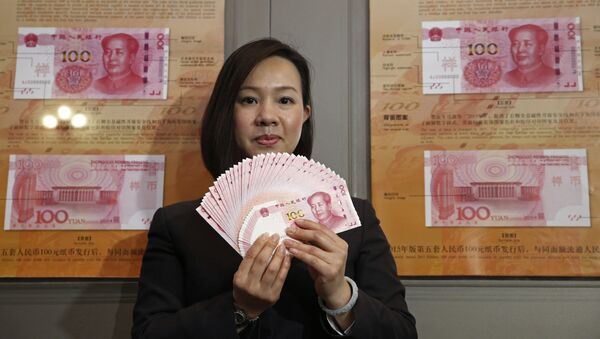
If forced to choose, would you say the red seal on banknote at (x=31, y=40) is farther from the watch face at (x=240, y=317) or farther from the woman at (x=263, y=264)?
the watch face at (x=240, y=317)

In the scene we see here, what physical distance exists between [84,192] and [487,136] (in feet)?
4.34

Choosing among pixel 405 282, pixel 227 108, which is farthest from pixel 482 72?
pixel 227 108

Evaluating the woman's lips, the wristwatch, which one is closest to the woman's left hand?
the wristwatch

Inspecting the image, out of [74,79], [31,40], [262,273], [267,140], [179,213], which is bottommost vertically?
[262,273]

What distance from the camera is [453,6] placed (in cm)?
164

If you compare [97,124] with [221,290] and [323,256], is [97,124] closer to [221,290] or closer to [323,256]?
[221,290]

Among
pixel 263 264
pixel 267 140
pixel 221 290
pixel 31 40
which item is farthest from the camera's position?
pixel 31 40

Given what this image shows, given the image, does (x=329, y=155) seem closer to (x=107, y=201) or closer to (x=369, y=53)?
(x=369, y=53)

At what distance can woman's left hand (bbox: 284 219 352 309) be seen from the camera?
3.27 ft

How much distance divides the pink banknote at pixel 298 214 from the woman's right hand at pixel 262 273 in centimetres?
3

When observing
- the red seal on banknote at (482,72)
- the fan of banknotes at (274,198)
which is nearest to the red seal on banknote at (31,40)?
the fan of banknotes at (274,198)

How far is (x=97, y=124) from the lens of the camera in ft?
5.42

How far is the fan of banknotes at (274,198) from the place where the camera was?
1056mm

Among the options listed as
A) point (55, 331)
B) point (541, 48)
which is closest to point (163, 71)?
point (55, 331)
